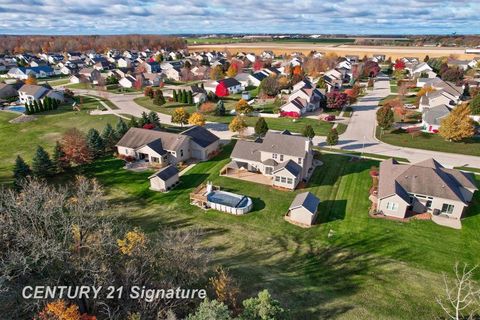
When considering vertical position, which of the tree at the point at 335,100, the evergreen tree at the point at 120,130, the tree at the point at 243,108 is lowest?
the evergreen tree at the point at 120,130

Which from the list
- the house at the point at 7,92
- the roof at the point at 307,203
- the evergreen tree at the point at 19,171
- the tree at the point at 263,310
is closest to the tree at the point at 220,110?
the evergreen tree at the point at 19,171

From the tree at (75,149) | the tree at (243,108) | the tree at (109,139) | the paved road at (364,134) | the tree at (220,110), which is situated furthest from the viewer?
the tree at (220,110)

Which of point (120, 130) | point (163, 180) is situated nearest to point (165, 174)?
point (163, 180)

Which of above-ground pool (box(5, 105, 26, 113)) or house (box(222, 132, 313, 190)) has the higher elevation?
house (box(222, 132, 313, 190))

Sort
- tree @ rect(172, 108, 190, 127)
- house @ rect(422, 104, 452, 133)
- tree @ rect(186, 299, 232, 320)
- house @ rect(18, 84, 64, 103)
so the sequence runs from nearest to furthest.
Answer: tree @ rect(186, 299, 232, 320)
house @ rect(422, 104, 452, 133)
tree @ rect(172, 108, 190, 127)
house @ rect(18, 84, 64, 103)

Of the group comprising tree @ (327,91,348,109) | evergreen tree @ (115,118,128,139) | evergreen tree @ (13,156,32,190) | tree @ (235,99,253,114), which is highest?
tree @ (327,91,348,109)

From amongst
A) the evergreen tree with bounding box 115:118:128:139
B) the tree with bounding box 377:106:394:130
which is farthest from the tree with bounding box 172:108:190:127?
the tree with bounding box 377:106:394:130

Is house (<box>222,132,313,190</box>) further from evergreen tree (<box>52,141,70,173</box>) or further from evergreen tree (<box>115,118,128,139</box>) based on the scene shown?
evergreen tree (<box>52,141,70,173</box>)

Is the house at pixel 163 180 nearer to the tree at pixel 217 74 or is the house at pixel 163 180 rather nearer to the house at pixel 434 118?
the house at pixel 434 118
